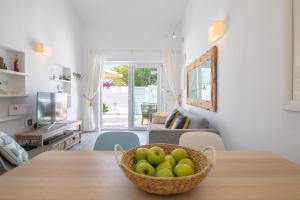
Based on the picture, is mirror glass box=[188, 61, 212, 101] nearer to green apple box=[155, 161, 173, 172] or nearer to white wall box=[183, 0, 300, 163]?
white wall box=[183, 0, 300, 163]

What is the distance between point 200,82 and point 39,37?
10.1 ft


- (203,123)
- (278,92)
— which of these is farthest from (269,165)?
(203,123)

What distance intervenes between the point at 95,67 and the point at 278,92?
539 centimetres

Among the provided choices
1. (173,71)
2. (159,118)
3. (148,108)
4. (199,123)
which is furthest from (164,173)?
(148,108)

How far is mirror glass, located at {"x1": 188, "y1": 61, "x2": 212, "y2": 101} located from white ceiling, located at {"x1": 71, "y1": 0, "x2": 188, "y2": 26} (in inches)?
76.0

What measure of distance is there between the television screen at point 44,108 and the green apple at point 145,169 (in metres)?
3.32

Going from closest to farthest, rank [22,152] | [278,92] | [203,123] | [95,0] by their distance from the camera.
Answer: [278,92] < [22,152] < [203,123] < [95,0]

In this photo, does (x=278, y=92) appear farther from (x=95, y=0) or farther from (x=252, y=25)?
(x=95, y=0)

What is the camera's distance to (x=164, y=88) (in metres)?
6.75

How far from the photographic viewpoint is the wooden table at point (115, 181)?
0.86 metres

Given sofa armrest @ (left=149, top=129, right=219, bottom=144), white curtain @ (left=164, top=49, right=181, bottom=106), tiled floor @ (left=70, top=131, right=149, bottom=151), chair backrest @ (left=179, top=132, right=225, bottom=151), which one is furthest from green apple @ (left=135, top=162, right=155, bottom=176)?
white curtain @ (left=164, top=49, right=181, bottom=106)

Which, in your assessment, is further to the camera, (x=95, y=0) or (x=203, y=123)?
(x=95, y=0)

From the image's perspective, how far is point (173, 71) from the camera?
6.57 m

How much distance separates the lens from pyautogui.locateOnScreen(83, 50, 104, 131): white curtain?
6.44 metres
